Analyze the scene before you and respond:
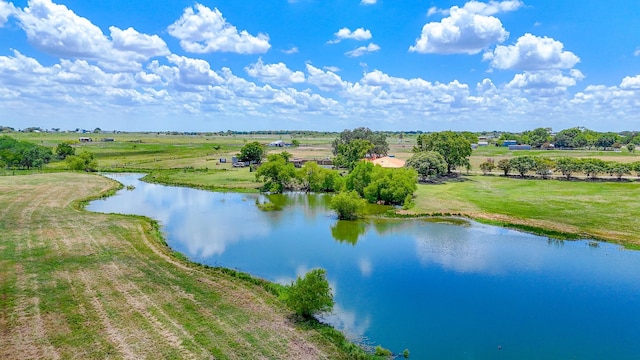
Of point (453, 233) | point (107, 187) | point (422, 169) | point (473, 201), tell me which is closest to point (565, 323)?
point (453, 233)

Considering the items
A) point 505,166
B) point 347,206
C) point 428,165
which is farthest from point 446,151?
point 347,206

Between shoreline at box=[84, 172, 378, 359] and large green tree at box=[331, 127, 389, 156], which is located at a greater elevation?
large green tree at box=[331, 127, 389, 156]

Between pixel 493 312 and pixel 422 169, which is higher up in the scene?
pixel 422 169

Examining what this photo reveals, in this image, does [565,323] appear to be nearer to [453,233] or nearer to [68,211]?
[453,233]

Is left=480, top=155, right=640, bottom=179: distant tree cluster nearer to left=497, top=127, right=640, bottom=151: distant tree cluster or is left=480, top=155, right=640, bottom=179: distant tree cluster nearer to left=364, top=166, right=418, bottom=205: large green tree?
left=364, top=166, right=418, bottom=205: large green tree

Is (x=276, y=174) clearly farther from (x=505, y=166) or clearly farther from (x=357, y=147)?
(x=505, y=166)

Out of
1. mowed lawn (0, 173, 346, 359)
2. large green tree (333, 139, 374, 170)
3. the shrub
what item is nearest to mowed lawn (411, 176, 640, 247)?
the shrub
